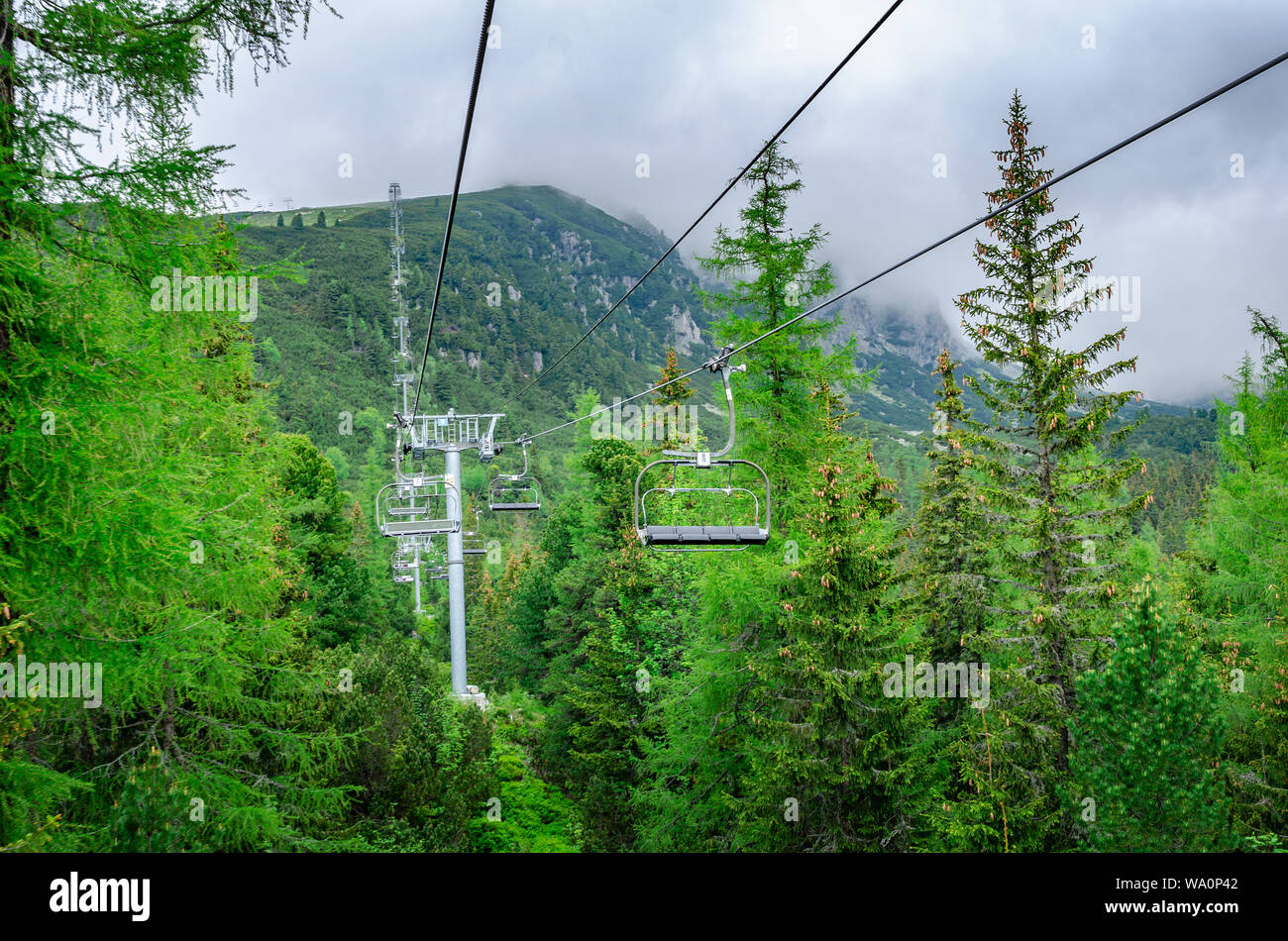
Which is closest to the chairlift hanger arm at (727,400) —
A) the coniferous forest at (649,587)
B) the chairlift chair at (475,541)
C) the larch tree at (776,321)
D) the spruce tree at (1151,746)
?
the coniferous forest at (649,587)

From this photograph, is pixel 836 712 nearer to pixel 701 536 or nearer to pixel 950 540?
pixel 701 536

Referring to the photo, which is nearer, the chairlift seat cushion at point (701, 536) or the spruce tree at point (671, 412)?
the chairlift seat cushion at point (701, 536)

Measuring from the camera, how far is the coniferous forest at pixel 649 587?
5.34 metres

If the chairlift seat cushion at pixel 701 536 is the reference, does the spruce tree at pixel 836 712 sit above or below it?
below

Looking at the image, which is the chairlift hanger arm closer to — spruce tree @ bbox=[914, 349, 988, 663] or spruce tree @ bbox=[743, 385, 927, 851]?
spruce tree @ bbox=[743, 385, 927, 851]

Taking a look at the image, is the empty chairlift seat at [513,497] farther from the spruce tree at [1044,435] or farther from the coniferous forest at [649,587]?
the spruce tree at [1044,435]

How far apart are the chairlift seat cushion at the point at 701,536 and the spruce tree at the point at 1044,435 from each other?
8016 millimetres

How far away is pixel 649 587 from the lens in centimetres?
2172

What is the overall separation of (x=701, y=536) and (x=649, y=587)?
1441cm

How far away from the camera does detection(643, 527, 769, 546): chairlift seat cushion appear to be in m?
7.52

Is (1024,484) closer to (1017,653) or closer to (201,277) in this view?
(1017,653)

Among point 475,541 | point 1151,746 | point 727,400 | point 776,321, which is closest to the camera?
point 727,400

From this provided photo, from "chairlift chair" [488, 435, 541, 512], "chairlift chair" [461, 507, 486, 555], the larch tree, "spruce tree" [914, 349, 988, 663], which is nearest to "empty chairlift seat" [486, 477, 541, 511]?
"chairlift chair" [488, 435, 541, 512]

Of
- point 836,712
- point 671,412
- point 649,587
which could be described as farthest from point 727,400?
point 671,412
